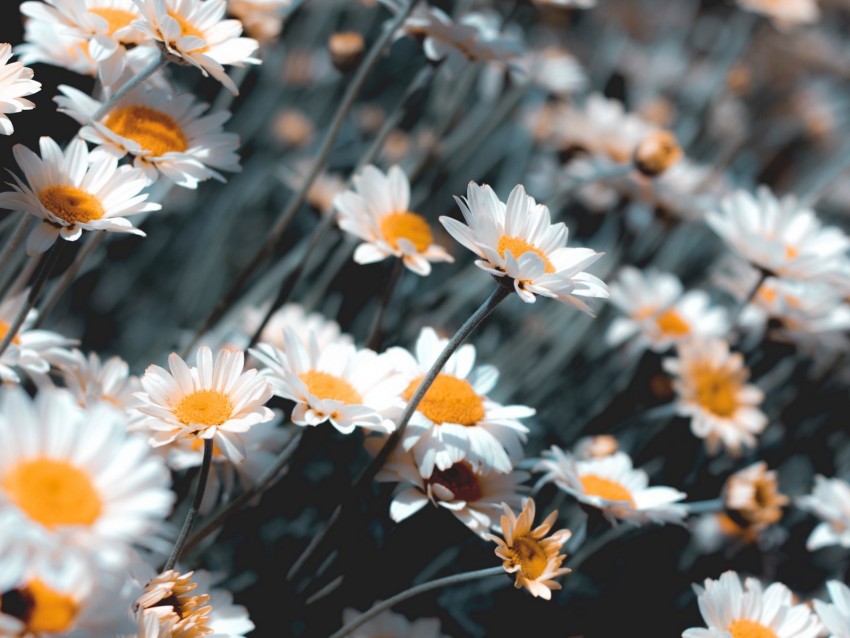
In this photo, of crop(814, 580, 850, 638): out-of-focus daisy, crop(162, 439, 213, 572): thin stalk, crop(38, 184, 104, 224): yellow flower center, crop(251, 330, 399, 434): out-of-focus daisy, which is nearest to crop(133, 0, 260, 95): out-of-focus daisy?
crop(38, 184, 104, 224): yellow flower center

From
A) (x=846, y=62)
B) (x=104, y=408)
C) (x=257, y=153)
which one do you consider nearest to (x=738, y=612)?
(x=104, y=408)

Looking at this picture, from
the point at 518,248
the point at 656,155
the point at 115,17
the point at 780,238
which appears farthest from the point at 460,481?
the point at 780,238

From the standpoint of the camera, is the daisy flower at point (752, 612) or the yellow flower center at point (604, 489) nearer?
the daisy flower at point (752, 612)

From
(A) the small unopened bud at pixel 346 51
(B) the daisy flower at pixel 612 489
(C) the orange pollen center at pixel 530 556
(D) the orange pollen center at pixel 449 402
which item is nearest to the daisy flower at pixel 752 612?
(B) the daisy flower at pixel 612 489

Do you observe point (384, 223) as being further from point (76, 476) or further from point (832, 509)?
point (832, 509)

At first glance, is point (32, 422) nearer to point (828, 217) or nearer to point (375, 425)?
point (375, 425)

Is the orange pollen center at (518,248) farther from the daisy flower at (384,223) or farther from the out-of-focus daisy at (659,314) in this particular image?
the out-of-focus daisy at (659,314)

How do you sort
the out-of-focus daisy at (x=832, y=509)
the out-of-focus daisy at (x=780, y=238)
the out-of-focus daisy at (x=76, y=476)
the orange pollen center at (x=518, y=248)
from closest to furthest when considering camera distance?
the out-of-focus daisy at (x=76, y=476)
the orange pollen center at (x=518, y=248)
the out-of-focus daisy at (x=832, y=509)
the out-of-focus daisy at (x=780, y=238)
